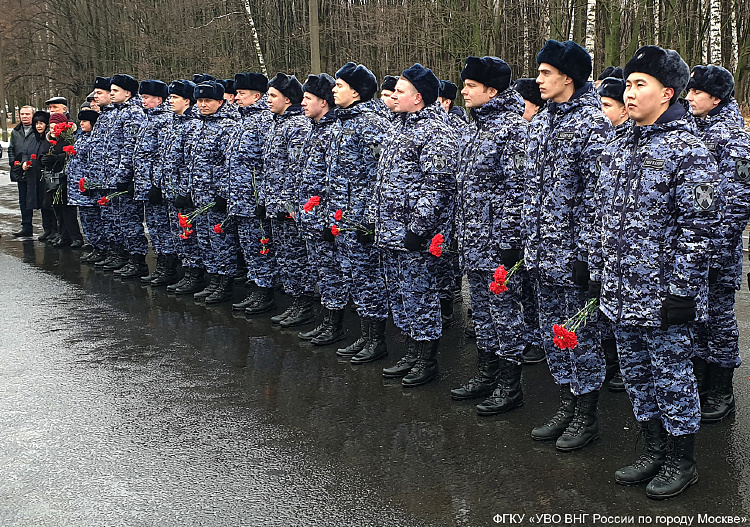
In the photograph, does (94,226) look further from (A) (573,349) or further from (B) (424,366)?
(A) (573,349)

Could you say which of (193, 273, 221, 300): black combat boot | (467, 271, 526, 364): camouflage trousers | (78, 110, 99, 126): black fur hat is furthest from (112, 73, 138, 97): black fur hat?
(467, 271, 526, 364): camouflage trousers

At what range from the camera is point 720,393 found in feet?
17.9

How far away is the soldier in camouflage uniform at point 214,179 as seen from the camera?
349 inches

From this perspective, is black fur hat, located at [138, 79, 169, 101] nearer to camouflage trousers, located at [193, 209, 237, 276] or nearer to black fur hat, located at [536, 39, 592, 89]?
camouflage trousers, located at [193, 209, 237, 276]

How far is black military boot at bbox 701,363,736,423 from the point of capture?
5.38 meters

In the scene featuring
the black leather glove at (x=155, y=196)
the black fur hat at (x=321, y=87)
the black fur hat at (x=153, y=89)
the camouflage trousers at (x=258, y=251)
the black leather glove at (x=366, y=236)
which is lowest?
the camouflage trousers at (x=258, y=251)

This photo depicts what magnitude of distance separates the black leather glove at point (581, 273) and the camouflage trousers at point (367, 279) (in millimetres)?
2294

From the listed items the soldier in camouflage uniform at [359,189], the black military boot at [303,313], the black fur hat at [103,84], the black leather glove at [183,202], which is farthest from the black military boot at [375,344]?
the black fur hat at [103,84]

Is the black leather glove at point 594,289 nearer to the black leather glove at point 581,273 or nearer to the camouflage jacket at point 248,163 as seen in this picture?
the black leather glove at point 581,273

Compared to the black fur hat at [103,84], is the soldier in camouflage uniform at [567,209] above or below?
below

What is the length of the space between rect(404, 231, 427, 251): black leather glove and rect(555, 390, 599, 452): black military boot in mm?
1667

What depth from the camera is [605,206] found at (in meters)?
4.42

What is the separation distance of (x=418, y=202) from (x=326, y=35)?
90.5 ft

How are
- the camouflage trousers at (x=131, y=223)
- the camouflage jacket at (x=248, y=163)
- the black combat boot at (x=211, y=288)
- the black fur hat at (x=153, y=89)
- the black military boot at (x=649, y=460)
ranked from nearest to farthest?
1. the black military boot at (x=649, y=460)
2. the camouflage jacket at (x=248, y=163)
3. the black combat boot at (x=211, y=288)
4. the black fur hat at (x=153, y=89)
5. the camouflage trousers at (x=131, y=223)
